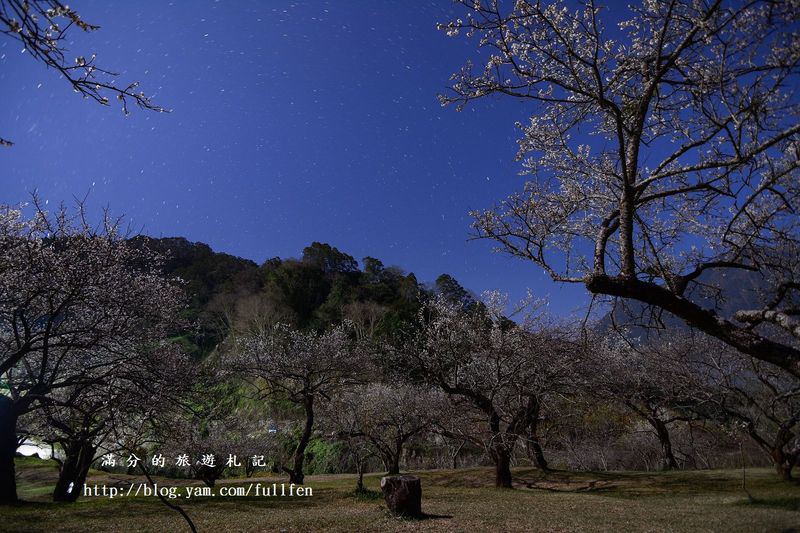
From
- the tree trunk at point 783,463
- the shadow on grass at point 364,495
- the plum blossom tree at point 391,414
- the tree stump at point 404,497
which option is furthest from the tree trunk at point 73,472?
the tree trunk at point 783,463

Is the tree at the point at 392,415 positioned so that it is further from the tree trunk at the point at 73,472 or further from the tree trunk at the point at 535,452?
the tree trunk at the point at 73,472

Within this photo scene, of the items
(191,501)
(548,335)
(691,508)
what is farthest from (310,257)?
(691,508)

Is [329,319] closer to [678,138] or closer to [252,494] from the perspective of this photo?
[252,494]

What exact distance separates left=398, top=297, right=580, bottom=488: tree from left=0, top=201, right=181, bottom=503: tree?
32.3 ft

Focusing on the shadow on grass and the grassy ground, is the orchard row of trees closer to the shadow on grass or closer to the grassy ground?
the grassy ground

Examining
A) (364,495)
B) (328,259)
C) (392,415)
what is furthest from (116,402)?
(328,259)

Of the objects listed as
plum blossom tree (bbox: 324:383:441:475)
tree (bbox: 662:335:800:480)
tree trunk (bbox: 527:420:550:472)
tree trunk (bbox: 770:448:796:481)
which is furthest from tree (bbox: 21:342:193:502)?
tree trunk (bbox: 770:448:796:481)

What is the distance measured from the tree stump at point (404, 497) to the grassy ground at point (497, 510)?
256 mm

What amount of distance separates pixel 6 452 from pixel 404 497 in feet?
35.2

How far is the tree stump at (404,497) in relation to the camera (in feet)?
32.7

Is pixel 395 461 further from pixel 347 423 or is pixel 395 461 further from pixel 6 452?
pixel 6 452

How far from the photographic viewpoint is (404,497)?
32.8 feet

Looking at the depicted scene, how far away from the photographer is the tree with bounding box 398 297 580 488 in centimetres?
1695

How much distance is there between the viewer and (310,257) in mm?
59812
